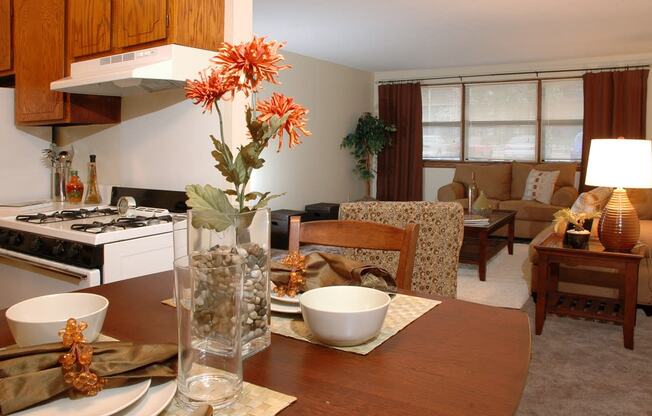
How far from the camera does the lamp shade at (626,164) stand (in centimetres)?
292

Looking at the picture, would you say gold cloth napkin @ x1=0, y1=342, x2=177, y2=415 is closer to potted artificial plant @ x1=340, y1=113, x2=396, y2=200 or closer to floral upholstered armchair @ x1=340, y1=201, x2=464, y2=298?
floral upholstered armchair @ x1=340, y1=201, x2=464, y2=298

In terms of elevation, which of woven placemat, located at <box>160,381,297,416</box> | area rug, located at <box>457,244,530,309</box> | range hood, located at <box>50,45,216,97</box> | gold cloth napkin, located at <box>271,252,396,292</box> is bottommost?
area rug, located at <box>457,244,530,309</box>

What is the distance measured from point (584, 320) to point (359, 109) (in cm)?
545

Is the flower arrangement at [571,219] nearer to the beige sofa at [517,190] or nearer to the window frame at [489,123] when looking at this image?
the beige sofa at [517,190]

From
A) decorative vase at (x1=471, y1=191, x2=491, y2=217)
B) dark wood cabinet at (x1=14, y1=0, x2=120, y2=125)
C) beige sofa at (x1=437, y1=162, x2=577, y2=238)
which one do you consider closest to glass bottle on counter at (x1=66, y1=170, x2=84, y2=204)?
dark wood cabinet at (x1=14, y1=0, x2=120, y2=125)

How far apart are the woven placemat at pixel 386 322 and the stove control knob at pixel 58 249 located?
1.08 m

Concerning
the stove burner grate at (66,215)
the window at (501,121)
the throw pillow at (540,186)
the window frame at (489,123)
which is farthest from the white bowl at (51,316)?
the window at (501,121)

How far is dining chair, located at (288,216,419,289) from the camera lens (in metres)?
1.49

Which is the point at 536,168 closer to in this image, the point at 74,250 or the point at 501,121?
the point at 501,121

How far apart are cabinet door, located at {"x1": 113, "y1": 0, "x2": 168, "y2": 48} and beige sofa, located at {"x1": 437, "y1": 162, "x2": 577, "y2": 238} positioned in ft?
15.8

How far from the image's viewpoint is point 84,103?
2.85m

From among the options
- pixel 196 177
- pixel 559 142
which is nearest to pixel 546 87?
pixel 559 142

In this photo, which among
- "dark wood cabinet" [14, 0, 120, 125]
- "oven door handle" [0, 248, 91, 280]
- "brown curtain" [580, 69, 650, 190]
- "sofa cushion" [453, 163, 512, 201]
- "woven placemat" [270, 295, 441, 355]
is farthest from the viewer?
"sofa cushion" [453, 163, 512, 201]

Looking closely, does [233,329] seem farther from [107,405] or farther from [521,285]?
[521,285]
